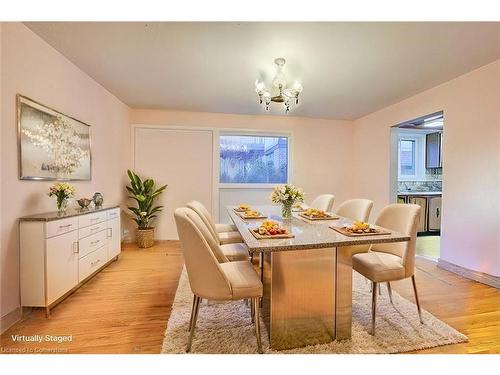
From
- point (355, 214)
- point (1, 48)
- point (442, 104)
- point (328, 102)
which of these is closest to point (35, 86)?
point (1, 48)

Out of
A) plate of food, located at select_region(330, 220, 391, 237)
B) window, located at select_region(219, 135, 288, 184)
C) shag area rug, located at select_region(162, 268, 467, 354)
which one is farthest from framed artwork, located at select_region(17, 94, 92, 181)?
plate of food, located at select_region(330, 220, 391, 237)

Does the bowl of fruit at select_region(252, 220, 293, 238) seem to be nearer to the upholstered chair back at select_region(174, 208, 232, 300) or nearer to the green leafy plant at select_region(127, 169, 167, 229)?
the upholstered chair back at select_region(174, 208, 232, 300)

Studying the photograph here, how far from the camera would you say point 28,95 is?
209 centimetres

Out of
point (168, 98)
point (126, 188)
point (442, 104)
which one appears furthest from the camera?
point (126, 188)

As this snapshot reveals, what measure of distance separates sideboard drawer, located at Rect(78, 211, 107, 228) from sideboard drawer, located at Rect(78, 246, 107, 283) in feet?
1.05

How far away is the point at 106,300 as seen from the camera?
228cm

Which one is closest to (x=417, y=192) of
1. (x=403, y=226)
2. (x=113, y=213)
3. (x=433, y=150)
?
(x=433, y=150)

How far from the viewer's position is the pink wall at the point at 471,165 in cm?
260

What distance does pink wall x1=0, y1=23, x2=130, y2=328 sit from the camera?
73.5 inches

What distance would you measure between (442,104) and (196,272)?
3564mm

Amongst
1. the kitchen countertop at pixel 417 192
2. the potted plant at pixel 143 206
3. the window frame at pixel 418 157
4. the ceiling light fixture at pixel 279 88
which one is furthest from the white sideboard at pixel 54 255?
the window frame at pixel 418 157

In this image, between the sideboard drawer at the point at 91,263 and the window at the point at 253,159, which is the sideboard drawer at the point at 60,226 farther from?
the window at the point at 253,159

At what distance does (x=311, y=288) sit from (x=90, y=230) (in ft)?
7.39
